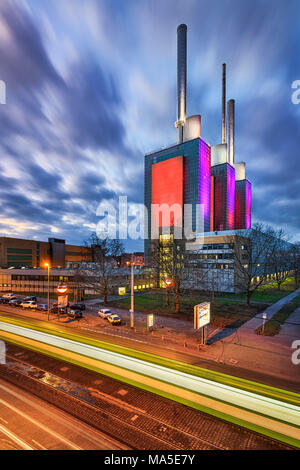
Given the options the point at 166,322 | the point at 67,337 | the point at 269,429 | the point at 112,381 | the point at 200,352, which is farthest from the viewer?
the point at 166,322

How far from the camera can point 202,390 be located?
30.3 ft

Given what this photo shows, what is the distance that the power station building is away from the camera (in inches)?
3034

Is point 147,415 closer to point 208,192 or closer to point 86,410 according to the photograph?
point 86,410

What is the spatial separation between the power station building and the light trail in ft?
197

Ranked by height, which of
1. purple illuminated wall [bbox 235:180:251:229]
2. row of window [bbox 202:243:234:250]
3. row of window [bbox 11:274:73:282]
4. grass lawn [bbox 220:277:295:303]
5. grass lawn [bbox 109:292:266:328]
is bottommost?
grass lawn [bbox 220:277:295:303]

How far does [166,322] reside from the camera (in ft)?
83.1

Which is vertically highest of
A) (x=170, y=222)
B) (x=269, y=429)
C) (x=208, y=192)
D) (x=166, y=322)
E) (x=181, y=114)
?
(x=181, y=114)

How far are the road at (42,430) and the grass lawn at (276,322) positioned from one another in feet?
63.0

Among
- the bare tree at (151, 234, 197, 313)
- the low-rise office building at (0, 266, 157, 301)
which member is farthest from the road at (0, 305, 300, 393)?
the low-rise office building at (0, 266, 157, 301)

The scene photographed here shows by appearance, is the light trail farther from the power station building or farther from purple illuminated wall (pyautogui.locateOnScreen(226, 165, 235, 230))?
purple illuminated wall (pyautogui.locateOnScreen(226, 165, 235, 230))

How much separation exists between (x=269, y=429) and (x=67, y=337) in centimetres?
1292

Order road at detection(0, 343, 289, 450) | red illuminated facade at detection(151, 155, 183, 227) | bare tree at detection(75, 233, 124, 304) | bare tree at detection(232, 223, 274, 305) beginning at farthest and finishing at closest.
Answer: red illuminated facade at detection(151, 155, 183, 227) < bare tree at detection(232, 223, 274, 305) < bare tree at detection(75, 233, 124, 304) < road at detection(0, 343, 289, 450)
